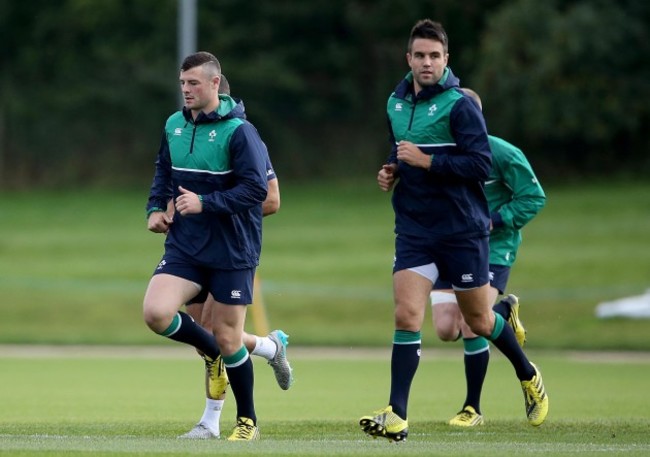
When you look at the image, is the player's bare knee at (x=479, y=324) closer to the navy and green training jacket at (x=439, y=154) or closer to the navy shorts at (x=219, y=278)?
the navy and green training jacket at (x=439, y=154)

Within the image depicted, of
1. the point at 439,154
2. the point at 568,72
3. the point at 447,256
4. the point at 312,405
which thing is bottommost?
the point at 312,405

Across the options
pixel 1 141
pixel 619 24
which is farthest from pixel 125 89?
pixel 619 24

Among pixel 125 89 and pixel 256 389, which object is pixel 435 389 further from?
pixel 125 89

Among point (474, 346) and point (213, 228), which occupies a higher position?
point (213, 228)

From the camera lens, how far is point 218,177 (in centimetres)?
894

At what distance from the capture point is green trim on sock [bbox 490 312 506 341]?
388 inches

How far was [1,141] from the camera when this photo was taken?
47.1m

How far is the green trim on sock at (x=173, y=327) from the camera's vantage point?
8.93 metres

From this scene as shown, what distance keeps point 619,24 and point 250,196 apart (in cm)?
3492

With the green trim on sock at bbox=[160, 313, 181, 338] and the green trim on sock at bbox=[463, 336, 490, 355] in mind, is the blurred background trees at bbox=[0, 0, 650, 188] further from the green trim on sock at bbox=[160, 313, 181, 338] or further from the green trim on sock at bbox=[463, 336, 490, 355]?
the green trim on sock at bbox=[160, 313, 181, 338]

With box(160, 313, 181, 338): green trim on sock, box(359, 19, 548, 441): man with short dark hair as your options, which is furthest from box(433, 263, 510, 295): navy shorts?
box(160, 313, 181, 338): green trim on sock

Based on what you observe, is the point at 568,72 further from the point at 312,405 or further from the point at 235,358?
the point at 235,358

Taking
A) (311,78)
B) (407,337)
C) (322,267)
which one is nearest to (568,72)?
(311,78)

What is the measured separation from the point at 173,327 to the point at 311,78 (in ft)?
135
